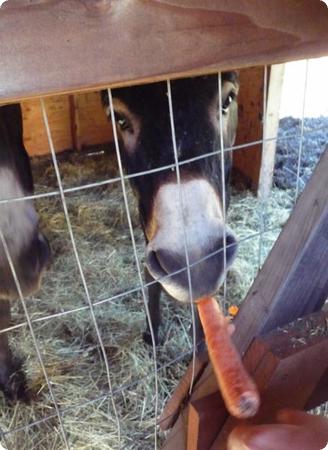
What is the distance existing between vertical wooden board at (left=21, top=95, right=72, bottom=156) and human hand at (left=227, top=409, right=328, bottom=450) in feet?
10.9

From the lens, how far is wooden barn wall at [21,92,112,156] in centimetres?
365

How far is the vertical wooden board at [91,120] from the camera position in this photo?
3748 mm

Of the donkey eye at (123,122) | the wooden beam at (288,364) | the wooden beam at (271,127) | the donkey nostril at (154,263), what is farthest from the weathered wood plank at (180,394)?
the wooden beam at (271,127)

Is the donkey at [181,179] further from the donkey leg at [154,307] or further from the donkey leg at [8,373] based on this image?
the donkey leg at [8,373]

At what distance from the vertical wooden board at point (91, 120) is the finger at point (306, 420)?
326 centimetres

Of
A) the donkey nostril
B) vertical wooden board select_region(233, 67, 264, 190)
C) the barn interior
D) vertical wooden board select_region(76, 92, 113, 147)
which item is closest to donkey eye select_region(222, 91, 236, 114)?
the barn interior

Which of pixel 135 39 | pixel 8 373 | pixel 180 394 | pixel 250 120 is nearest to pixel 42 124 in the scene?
pixel 250 120

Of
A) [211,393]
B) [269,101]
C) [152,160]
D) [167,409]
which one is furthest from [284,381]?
[269,101]

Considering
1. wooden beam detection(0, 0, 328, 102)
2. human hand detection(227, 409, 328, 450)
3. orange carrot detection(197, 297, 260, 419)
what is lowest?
orange carrot detection(197, 297, 260, 419)

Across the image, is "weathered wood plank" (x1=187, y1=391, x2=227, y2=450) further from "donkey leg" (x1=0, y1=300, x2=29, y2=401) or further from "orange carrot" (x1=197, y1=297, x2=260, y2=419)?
"donkey leg" (x1=0, y1=300, x2=29, y2=401)

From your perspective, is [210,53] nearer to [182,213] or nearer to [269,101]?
[182,213]

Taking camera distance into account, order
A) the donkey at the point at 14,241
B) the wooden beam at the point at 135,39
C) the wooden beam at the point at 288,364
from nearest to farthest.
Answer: the wooden beam at the point at 135,39 < the wooden beam at the point at 288,364 < the donkey at the point at 14,241

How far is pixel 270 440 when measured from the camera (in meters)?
0.64

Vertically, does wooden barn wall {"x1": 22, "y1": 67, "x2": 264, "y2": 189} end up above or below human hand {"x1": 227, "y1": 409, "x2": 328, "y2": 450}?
below
